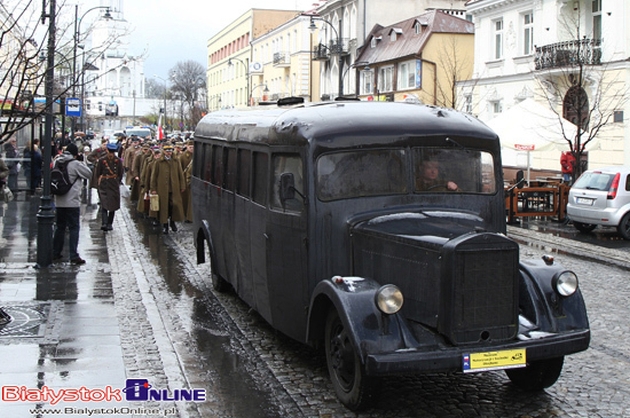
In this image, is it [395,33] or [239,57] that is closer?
[395,33]

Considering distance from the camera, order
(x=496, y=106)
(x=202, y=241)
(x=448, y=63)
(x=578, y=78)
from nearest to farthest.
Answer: (x=202, y=241) < (x=578, y=78) < (x=496, y=106) < (x=448, y=63)

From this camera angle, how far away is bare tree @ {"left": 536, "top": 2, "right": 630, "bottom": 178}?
27.9 meters

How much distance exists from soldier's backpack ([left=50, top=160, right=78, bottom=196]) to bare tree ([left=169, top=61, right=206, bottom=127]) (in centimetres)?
8578

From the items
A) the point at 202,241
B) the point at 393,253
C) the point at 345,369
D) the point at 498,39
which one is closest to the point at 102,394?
the point at 345,369

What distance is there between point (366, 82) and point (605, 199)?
37.0m

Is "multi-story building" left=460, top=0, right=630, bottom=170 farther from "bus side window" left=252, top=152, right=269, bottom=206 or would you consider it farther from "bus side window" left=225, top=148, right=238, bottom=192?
"bus side window" left=252, top=152, right=269, bottom=206

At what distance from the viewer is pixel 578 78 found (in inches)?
1142

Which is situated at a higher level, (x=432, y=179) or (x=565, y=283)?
(x=432, y=179)

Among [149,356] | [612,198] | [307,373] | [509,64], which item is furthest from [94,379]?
[509,64]

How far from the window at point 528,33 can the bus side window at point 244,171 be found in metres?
26.6

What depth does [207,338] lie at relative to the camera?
29.5 ft

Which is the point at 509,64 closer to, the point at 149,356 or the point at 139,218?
the point at 139,218

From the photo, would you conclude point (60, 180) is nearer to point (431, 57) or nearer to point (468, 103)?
point (468, 103)

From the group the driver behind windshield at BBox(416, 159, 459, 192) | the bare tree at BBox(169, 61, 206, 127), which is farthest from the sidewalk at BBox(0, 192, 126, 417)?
the bare tree at BBox(169, 61, 206, 127)
